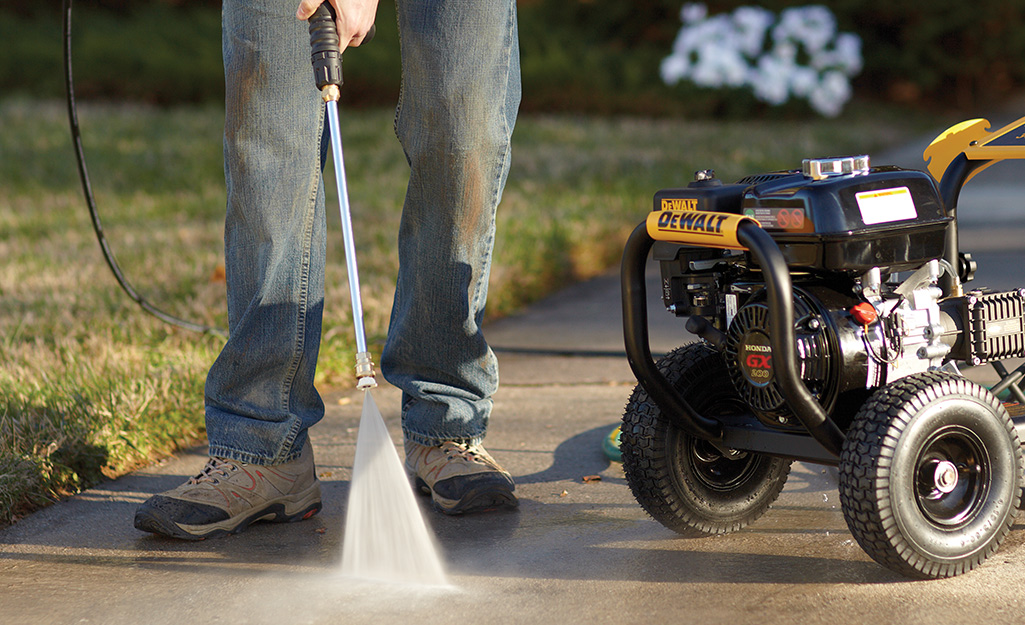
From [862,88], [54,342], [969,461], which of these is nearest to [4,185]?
[54,342]

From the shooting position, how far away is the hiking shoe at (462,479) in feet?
7.65

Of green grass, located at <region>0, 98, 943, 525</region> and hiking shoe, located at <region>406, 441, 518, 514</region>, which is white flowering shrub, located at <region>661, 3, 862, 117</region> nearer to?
green grass, located at <region>0, 98, 943, 525</region>

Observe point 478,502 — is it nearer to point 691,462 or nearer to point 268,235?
point 691,462

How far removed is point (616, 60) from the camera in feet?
36.1

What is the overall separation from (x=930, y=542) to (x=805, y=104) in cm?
892

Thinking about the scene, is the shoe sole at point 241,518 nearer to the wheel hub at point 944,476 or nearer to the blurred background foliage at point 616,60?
the wheel hub at point 944,476

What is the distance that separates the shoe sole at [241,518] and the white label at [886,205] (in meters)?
1.18

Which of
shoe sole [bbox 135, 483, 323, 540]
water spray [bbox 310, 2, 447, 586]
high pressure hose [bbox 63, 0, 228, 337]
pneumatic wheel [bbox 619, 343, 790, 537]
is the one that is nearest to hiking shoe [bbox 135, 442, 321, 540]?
shoe sole [bbox 135, 483, 323, 540]

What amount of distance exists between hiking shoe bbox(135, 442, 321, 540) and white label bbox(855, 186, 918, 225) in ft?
3.85

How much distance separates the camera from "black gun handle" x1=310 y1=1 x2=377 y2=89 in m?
2.11

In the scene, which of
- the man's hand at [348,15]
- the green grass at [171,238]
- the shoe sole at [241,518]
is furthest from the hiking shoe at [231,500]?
the man's hand at [348,15]

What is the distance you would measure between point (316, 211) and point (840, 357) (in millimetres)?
1054

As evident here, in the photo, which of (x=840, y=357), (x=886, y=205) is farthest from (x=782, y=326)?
(x=886, y=205)

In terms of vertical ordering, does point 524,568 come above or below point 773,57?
below
